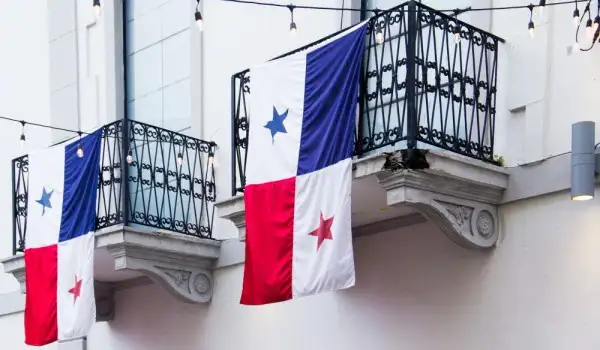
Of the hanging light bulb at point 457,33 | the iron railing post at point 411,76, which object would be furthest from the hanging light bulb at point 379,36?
the hanging light bulb at point 457,33

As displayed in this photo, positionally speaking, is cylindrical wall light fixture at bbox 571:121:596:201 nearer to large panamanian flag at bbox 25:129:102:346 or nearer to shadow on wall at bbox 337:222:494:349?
shadow on wall at bbox 337:222:494:349

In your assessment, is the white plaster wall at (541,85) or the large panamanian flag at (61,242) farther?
the large panamanian flag at (61,242)

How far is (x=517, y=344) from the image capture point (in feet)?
29.9

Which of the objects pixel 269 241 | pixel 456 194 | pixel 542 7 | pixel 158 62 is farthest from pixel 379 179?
pixel 158 62

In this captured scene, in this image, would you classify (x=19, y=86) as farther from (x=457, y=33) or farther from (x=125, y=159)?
(x=457, y=33)

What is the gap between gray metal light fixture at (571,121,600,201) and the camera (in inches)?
337

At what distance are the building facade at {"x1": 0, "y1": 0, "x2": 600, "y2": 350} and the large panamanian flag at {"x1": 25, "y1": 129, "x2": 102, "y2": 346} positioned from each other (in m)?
0.22

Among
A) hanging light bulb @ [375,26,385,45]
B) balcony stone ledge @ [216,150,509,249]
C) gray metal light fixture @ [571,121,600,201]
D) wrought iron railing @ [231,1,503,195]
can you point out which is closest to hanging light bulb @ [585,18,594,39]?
gray metal light fixture @ [571,121,600,201]

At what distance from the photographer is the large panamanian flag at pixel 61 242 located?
11.8 meters

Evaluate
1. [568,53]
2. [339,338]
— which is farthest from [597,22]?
[339,338]

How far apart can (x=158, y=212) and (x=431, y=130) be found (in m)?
4.25

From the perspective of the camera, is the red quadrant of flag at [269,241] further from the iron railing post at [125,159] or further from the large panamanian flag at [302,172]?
the iron railing post at [125,159]

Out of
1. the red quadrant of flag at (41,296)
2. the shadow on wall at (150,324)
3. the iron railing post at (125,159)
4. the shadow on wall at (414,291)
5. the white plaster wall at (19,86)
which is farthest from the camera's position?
the white plaster wall at (19,86)

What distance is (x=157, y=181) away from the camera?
42.2 ft
